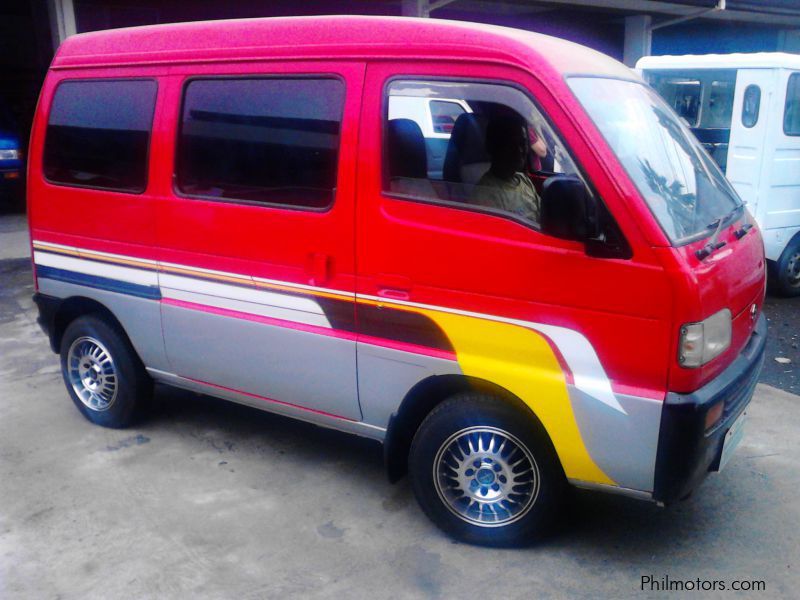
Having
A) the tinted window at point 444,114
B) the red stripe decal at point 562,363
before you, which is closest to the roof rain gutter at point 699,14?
the tinted window at point 444,114

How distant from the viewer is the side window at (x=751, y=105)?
7.86 metres

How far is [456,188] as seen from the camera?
10.8ft

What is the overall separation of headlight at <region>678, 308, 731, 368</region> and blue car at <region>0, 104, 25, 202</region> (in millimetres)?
12354

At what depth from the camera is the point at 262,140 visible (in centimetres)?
374

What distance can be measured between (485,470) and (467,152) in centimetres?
140

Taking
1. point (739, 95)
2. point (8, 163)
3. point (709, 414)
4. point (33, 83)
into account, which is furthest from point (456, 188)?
point (33, 83)

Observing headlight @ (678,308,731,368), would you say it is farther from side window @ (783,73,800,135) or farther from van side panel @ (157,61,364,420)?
side window @ (783,73,800,135)

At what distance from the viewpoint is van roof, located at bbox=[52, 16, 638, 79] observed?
3.16 m

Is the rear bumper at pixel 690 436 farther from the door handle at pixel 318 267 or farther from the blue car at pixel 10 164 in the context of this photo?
the blue car at pixel 10 164

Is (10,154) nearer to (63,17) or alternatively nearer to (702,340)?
(63,17)

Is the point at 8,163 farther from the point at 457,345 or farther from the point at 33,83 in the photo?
the point at 457,345

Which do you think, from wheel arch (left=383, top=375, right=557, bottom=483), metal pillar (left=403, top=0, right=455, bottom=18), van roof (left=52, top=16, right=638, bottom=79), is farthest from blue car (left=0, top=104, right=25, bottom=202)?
wheel arch (left=383, top=375, right=557, bottom=483)

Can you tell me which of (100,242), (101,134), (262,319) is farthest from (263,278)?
(101,134)

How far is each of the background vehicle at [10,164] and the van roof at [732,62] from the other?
9.84m
